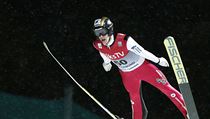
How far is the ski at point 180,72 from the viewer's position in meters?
3.11

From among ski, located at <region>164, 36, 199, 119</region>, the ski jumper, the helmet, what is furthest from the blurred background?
ski, located at <region>164, 36, 199, 119</region>

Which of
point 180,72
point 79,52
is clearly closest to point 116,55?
point 180,72

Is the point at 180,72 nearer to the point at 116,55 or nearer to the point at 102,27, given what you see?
the point at 116,55

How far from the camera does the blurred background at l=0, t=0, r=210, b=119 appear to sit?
5.31 meters

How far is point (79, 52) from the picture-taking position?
5.46 m

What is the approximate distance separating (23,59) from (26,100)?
0.47m

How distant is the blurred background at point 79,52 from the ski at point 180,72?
2.06 metres

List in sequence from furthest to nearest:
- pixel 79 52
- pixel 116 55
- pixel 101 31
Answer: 1. pixel 79 52
2. pixel 116 55
3. pixel 101 31

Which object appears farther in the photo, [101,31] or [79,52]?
[79,52]

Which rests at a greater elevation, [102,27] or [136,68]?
[102,27]

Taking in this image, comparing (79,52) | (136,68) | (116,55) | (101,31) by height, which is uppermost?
(101,31)

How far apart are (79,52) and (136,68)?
1.97 metres

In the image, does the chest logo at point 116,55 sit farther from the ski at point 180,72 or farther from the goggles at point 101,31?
the ski at point 180,72

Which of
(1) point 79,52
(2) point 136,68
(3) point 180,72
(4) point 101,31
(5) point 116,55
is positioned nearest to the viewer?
(3) point 180,72
